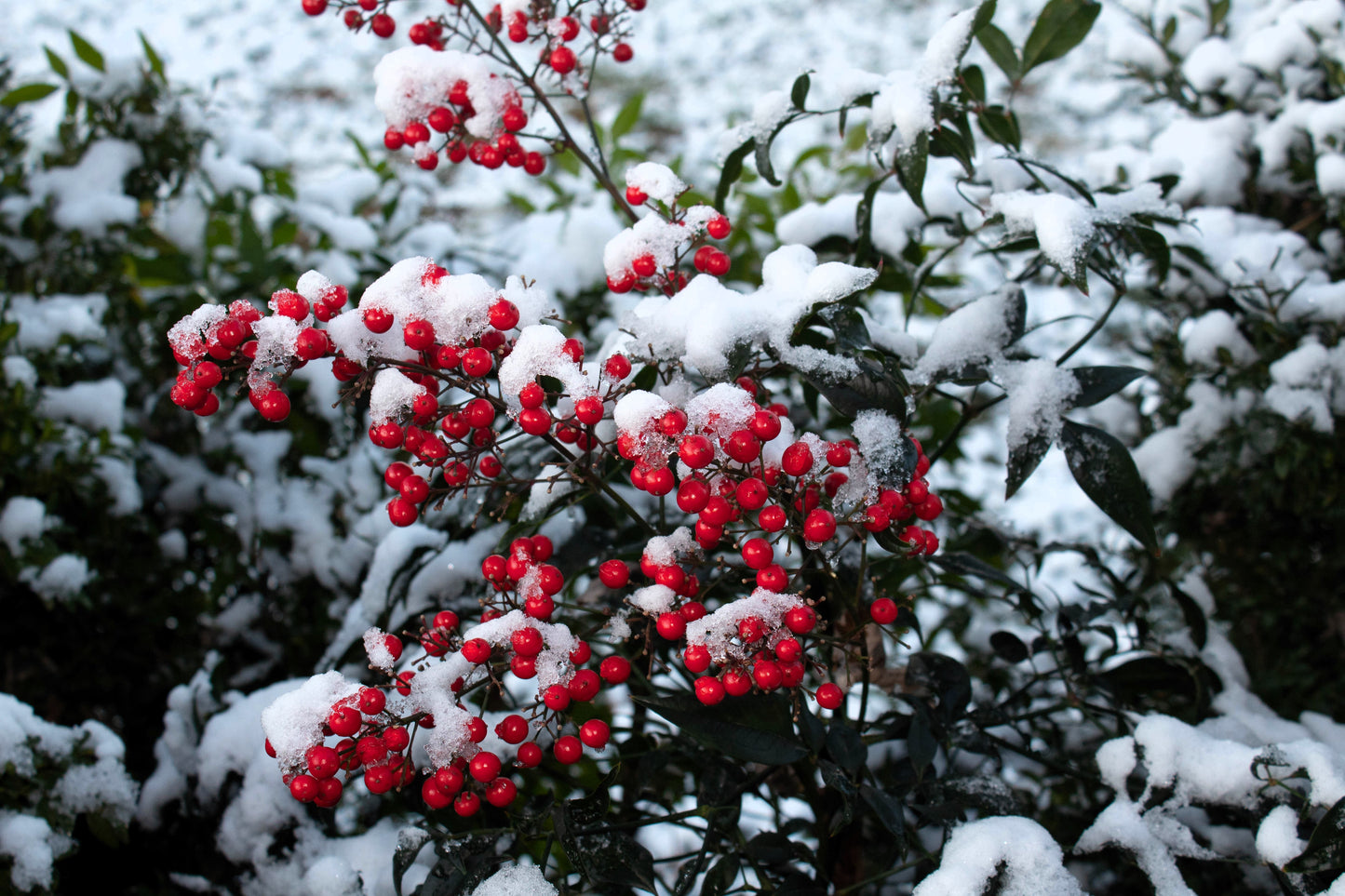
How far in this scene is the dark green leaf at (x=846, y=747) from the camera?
91 centimetres

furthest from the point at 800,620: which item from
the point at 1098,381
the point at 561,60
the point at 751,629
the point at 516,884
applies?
the point at 561,60

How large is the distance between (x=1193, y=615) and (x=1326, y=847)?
416 mm

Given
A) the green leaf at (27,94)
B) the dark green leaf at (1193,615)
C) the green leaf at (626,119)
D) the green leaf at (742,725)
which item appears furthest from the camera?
the green leaf at (626,119)

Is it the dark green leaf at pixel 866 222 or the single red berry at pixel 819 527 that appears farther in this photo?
the dark green leaf at pixel 866 222

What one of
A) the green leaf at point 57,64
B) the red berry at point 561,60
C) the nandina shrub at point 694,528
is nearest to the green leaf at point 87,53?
the green leaf at point 57,64

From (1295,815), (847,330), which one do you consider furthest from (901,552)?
(1295,815)

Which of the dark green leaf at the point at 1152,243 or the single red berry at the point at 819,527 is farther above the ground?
the dark green leaf at the point at 1152,243

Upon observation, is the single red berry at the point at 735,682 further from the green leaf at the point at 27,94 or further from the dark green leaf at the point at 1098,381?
the green leaf at the point at 27,94

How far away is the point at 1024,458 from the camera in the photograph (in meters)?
0.98

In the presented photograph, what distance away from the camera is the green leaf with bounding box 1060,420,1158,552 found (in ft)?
3.22

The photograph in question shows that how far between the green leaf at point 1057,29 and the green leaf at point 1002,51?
0.01m

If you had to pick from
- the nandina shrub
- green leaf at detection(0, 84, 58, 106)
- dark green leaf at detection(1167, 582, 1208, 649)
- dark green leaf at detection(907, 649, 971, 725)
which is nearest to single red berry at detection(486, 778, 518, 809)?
the nandina shrub

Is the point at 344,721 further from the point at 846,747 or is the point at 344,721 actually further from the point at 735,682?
the point at 846,747

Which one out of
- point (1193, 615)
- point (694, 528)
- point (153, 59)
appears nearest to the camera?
point (694, 528)
